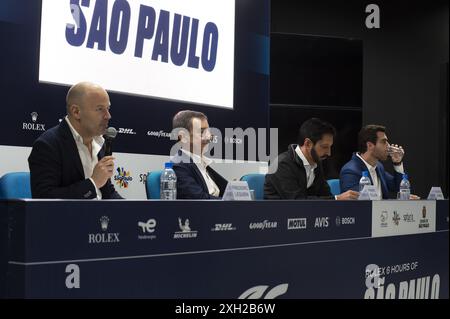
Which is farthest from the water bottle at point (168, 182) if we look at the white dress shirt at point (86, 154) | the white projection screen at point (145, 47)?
the white projection screen at point (145, 47)

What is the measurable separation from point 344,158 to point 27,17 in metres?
4.10

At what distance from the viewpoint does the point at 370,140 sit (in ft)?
15.8

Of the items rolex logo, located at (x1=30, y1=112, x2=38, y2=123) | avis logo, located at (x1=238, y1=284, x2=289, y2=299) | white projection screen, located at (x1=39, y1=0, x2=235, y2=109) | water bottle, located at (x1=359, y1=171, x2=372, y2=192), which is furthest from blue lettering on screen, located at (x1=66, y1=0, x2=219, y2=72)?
avis logo, located at (x1=238, y1=284, x2=289, y2=299)

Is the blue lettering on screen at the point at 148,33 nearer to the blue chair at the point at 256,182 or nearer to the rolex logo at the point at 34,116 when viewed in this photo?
the rolex logo at the point at 34,116

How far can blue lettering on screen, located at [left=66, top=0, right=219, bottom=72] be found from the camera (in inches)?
151

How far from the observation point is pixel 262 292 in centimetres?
219

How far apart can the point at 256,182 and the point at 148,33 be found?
1.28 meters

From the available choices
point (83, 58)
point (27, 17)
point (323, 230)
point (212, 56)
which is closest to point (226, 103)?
point (212, 56)

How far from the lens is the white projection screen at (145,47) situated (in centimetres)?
370

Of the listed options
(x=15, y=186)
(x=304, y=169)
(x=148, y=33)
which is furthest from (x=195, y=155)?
(x=148, y=33)

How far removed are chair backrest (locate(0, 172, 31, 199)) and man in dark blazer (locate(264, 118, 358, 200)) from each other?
1600mm

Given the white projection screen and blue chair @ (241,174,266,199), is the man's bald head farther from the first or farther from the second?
blue chair @ (241,174,266,199)

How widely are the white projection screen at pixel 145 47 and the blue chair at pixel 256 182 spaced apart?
0.96m
